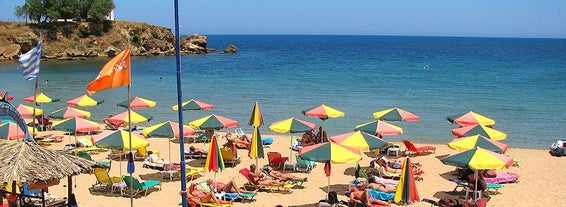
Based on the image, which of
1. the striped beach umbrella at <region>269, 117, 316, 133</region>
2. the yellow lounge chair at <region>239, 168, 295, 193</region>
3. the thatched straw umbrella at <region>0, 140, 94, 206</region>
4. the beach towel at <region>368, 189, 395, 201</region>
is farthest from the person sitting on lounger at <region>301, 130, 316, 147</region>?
the thatched straw umbrella at <region>0, 140, 94, 206</region>

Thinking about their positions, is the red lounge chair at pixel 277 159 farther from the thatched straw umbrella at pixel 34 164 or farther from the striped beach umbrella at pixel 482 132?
the thatched straw umbrella at pixel 34 164

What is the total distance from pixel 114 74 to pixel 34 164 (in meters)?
2.15

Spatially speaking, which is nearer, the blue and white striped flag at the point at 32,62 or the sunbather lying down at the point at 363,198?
the sunbather lying down at the point at 363,198

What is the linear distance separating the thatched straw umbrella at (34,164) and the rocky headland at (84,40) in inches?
2422

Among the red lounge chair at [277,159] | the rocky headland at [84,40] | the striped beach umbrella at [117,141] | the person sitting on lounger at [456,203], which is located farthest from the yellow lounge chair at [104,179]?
the rocky headland at [84,40]

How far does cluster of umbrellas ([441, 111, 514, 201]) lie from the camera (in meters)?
13.2

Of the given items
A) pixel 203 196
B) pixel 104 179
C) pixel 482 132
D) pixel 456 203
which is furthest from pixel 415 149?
pixel 104 179

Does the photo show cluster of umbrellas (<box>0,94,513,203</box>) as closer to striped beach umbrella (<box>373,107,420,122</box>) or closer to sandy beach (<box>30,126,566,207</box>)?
striped beach umbrella (<box>373,107,420,122</box>)

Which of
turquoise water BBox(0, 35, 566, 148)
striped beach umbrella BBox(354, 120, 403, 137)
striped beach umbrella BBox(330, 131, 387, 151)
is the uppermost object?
striped beach umbrella BBox(330, 131, 387, 151)

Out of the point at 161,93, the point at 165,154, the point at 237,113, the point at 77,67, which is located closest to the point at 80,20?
the point at 77,67

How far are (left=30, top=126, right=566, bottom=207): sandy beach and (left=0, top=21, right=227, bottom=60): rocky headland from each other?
184 feet

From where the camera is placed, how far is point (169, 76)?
5528cm

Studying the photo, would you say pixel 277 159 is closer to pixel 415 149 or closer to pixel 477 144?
pixel 415 149

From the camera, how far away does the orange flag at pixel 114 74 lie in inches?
426
